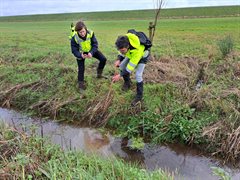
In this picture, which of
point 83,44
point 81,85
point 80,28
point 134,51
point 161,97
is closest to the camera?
point 134,51

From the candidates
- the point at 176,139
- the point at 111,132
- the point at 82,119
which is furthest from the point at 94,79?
the point at 176,139

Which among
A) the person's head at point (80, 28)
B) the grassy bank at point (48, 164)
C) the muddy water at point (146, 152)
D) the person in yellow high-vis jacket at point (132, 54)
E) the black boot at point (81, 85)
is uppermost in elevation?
the person's head at point (80, 28)

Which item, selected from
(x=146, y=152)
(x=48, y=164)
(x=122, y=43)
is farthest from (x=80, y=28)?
(x=48, y=164)

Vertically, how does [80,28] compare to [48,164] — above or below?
above

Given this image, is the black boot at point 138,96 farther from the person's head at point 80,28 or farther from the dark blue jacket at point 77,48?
the person's head at point 80,28

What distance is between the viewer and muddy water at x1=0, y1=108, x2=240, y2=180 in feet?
16.0

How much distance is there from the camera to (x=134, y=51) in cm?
572

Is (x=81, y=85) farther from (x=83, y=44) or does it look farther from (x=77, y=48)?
(x=83, y=44)

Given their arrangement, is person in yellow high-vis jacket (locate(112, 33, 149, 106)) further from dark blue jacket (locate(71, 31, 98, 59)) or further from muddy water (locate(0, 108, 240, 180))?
muddy water (locate(0, 108, 240, 180))

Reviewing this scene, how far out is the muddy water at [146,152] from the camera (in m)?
4.86

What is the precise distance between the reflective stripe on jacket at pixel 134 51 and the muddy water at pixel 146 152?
5.28ft

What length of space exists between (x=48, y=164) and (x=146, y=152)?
6.74 ft

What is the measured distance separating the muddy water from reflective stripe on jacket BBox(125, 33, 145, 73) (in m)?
1.61

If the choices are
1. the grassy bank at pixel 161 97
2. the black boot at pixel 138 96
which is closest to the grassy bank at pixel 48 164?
the grassy bank at pixel 161 97
